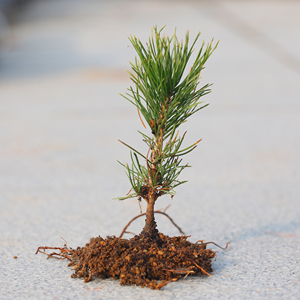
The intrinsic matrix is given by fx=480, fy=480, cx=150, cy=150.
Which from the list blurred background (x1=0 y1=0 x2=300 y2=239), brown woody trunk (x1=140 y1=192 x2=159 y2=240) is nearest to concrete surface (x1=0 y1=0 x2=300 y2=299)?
blurred background (x1=0 y1=0 x2=300 y2=239)

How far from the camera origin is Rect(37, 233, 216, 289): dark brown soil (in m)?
2.14

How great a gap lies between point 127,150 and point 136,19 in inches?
457

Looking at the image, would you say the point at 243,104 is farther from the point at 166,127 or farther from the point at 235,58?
the point at 166,127

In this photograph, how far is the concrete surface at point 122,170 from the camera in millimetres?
2369

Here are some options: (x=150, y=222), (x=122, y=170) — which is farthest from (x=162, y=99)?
(x=122, y=170)

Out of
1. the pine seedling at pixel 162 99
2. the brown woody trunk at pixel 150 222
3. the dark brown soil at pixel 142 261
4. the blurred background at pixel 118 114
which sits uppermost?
the blurred background at pixel 118 114

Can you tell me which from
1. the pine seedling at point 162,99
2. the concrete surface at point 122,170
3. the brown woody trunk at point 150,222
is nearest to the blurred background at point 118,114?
the concrete surface at point 122,170

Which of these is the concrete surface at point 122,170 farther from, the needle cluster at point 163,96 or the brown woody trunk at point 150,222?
the needle cluster at point 163,96

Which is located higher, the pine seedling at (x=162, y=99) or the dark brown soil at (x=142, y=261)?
the pine seedling at (x=162, y=99)

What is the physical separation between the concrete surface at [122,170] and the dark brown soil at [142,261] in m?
0.05

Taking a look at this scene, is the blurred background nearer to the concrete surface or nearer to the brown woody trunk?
the concrete surface

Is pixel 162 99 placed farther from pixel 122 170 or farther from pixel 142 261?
pixel 122 170

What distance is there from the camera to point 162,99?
226cm

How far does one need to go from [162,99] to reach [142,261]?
75 cm
